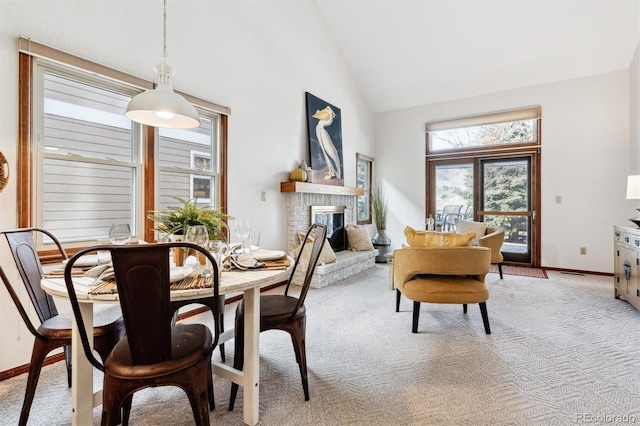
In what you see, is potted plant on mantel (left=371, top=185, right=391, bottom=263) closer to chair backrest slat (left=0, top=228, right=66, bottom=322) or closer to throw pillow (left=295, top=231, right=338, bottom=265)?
throw pillow (left=295, top=231, right=338, bottom=265)

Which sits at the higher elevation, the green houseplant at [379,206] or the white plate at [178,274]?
the green houseplant at [379,206]

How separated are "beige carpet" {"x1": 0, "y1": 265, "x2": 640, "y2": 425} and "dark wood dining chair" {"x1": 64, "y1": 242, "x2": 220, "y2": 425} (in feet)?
1.64

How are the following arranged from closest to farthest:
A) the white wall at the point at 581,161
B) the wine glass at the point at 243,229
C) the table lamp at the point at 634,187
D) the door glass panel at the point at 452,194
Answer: the wine glass at the point at 243,229, the table lamp at the point at 634,187, the white wall at the point at 581,161, the door glass panel at the point at 452,194

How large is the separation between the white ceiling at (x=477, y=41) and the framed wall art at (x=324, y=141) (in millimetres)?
1283

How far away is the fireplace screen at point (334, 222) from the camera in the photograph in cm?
494

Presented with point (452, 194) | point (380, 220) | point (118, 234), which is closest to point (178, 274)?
point (118, 234)

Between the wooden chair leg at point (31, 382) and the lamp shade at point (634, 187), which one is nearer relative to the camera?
the wooden chair leg at point (31, 382)

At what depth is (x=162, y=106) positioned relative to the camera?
65.7 inches

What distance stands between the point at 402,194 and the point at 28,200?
5.52 m

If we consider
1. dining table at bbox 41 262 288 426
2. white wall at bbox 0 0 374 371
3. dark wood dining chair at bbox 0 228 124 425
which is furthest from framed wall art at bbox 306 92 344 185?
dark wood dining chair at bbox 0 228 124 425

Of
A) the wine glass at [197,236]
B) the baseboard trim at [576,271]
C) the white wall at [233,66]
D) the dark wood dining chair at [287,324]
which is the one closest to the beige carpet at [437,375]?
the dark wood dining chair at [287,324]

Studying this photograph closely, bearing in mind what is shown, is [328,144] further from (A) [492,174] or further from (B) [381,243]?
(A) [492,174]

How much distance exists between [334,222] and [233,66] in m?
2.81

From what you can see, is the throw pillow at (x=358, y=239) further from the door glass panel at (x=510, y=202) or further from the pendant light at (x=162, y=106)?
the pendant light at (x=162, y=106)
